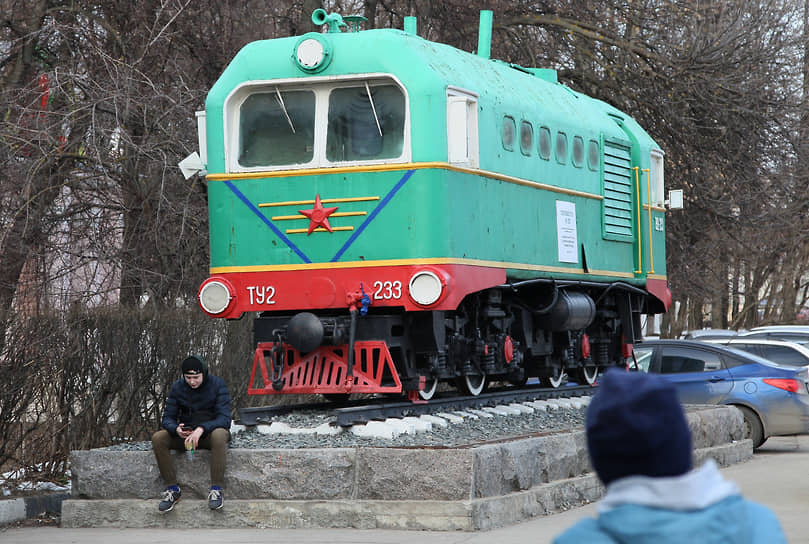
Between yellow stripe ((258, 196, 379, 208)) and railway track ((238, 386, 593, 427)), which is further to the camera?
yellow stripe ((258, 196, 379, 208))

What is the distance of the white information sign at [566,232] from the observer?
15216mm

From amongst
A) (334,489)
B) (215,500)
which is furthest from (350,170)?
(215,500)

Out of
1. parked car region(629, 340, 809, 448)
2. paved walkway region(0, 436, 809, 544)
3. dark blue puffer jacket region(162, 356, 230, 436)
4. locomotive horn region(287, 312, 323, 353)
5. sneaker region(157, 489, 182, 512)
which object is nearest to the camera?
paved walkway region(0, 436, 809, 544)

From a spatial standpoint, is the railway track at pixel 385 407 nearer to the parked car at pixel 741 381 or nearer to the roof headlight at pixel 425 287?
the roof headlight at pixel 425 287

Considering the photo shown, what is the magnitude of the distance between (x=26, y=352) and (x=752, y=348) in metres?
12.6

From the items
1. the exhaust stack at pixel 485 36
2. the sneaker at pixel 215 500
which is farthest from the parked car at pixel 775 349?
the sneaker at pixel 215 500

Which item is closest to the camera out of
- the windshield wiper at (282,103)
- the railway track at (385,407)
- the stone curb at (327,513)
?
the stone curb at (327,513)

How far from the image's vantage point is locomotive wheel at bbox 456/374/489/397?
552 inches

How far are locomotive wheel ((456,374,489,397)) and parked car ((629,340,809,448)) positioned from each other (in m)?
3.97

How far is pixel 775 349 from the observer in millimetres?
20297

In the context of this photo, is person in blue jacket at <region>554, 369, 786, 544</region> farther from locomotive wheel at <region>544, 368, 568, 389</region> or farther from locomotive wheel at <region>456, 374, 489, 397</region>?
locomotive wheel at <region>544, 368, 568, 389</region>

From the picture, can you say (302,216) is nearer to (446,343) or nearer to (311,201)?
(311,201)

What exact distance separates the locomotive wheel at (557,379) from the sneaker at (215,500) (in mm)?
6712

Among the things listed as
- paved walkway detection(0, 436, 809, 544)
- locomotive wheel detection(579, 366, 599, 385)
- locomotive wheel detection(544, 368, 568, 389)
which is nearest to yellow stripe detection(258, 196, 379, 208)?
paved walkway detection(0, 436, 809, 544)
